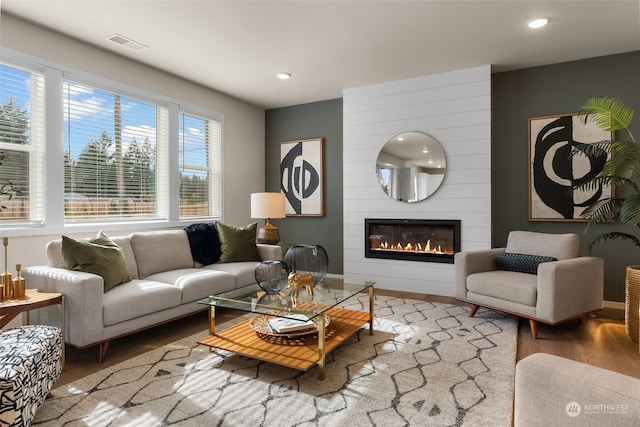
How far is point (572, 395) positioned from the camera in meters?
0.91

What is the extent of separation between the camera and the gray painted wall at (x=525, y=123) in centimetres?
370

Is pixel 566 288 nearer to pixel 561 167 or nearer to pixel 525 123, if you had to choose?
pixel 561 167

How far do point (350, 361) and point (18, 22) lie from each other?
3.63 meters

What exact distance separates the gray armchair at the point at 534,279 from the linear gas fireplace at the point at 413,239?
700 millimetres

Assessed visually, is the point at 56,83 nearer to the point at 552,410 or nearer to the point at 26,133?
the point at 26,133

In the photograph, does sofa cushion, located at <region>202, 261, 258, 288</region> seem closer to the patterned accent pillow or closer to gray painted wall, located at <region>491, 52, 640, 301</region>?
the patterned accent pillow

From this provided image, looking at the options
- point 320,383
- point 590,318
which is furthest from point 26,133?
point 590,318

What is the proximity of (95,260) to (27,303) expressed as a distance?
0.58 m

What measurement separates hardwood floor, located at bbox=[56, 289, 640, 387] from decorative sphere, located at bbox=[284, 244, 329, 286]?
1025 millimetres

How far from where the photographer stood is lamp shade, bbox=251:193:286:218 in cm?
447

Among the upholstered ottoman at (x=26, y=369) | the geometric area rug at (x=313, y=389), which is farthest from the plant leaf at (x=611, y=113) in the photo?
the upholstered ottoman at (x=26, y=369)

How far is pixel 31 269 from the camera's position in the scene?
2.66 meters

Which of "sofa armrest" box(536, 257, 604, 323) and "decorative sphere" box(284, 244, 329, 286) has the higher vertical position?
"decorative sphere" box(284, 244, 329, 286)

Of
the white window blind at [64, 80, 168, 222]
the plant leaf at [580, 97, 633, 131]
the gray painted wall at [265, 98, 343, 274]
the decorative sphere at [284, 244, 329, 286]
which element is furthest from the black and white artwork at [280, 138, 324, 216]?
the plant leaf at [580, 97, 633, 131]
